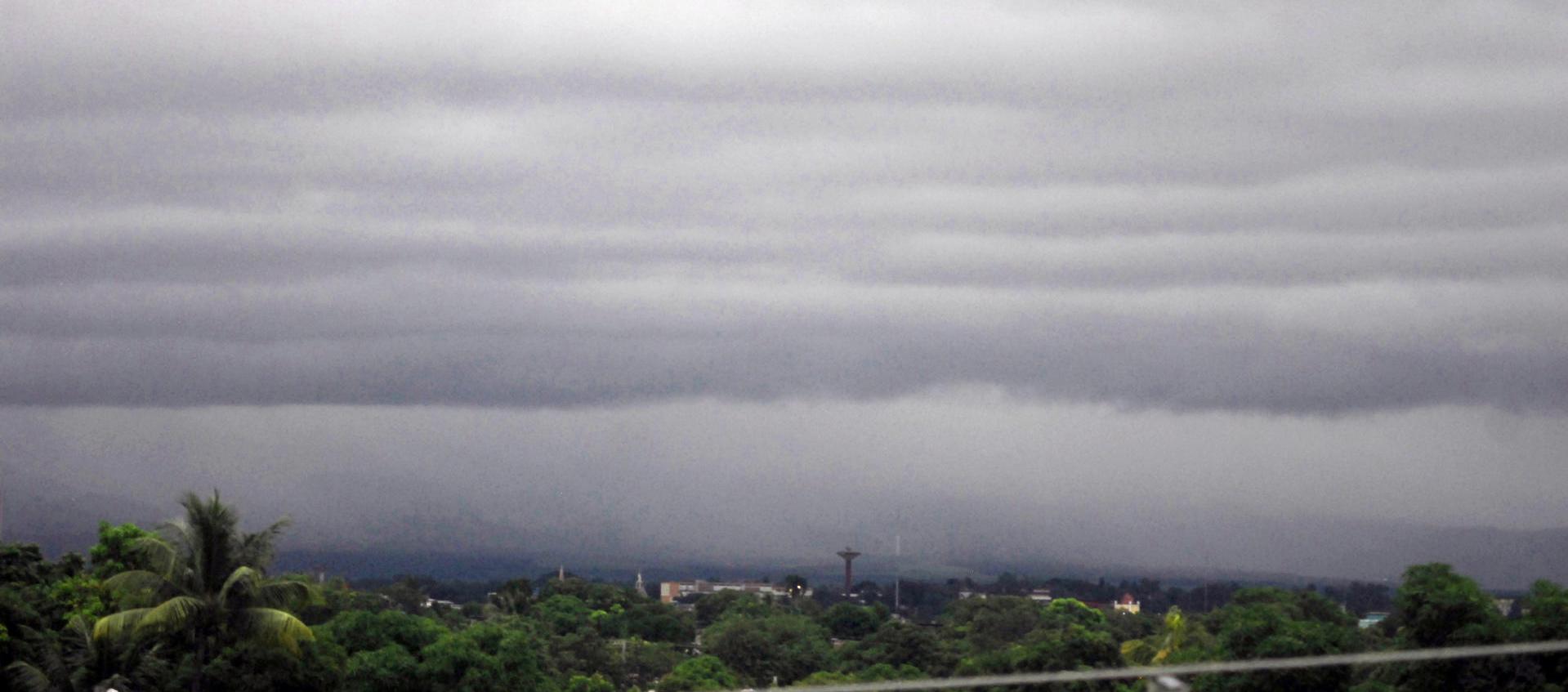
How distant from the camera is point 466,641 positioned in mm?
50875

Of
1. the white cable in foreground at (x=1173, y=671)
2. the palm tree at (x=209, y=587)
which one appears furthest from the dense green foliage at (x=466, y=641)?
the white cable in foreground at (x=1173, y=671)

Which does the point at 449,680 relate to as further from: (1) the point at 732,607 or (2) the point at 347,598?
(1) the point at 732,607

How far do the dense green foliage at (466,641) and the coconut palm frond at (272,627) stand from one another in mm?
40

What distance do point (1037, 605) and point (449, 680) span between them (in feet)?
186

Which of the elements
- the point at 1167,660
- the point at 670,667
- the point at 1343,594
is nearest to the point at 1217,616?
the point at 1167,660

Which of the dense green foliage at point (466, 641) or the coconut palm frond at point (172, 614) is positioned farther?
the dense green foliage at point (466, 641)

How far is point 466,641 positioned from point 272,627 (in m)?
14.5

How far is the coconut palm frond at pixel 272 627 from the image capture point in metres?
36.7

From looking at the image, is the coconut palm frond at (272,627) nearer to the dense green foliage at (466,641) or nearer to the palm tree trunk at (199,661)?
the dense green foliage at (466,641)

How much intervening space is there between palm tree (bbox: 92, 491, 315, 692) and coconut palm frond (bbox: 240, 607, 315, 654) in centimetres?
2

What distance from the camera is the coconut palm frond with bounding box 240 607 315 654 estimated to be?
3666 centimetres

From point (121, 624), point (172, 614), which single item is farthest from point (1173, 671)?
point (121, 624)

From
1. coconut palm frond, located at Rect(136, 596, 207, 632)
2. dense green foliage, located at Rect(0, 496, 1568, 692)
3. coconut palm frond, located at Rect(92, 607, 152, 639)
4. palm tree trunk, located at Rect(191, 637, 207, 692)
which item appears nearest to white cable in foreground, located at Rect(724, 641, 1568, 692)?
dense green foliage, located at Rect(0, 496, 1568, 692)

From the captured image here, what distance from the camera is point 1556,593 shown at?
1460 inches
